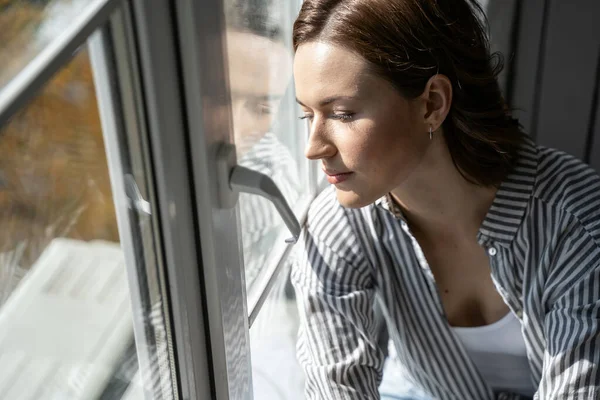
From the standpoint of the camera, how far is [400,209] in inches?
40.7

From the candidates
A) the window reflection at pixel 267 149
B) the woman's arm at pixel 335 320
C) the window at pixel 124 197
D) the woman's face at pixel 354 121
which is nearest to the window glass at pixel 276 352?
the window reflection at pixel 267 149

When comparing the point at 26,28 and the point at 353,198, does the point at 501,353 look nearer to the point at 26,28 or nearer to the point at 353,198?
the point at 353,198

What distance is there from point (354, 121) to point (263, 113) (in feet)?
0.63

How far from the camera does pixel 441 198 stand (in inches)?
39.2

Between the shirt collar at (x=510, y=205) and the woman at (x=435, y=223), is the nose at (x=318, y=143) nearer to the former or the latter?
the woman at (x=435, y=223)

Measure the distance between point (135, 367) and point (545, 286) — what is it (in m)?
0.57

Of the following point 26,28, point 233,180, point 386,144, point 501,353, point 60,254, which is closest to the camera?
point 26,28

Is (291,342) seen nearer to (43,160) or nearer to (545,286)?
(545,286)

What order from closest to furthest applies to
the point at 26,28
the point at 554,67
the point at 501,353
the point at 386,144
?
the point at 26,28
the point at 386,144
the point at 501,353
the point at 554,67

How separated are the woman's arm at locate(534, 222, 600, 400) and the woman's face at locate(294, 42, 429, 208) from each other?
0.27 metres

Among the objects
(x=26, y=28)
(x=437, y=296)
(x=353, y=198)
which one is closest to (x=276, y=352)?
(x=437, y=296)

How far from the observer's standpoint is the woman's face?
81cm

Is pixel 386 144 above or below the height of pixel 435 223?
above

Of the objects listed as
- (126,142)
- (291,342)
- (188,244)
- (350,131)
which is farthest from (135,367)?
(291,342)
